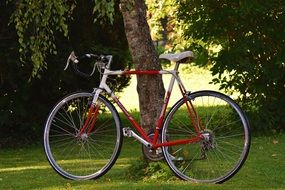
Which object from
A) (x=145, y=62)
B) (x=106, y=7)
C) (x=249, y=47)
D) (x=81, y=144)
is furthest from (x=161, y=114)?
(x=249, y=47)

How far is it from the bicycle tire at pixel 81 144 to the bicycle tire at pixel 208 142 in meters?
0.51

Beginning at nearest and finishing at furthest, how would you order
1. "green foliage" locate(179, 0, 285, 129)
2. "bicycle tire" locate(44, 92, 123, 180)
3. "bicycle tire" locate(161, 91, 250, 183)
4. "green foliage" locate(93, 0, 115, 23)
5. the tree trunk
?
"green foliage" locate(93, 0, 115, 23), "bicycle tire" locate(161, 91, 250, 183), "bicycle tire" locate(44, 92, 123, 180), the tree trunk, "green foliage" locate(179, 0, 285, 129)

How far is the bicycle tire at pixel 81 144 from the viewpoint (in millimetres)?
5957

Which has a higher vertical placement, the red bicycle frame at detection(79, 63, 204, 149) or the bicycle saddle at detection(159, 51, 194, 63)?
the bicycle saddle at detection(159, 51, 194, 63)

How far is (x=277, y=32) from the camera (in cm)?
1066

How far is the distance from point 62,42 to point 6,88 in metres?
1.13

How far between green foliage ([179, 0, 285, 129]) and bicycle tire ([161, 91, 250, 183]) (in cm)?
460

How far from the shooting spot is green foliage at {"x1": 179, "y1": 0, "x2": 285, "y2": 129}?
34.9ft

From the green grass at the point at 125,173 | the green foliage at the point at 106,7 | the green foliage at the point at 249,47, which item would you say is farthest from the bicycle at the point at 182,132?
the green foliage at the point at 249,47

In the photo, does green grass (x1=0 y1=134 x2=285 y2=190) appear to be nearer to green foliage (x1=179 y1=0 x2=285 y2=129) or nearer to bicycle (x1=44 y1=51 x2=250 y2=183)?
bicycle (x1=44 y1=51 x2=250 y2=183)

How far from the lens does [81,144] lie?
241 inches

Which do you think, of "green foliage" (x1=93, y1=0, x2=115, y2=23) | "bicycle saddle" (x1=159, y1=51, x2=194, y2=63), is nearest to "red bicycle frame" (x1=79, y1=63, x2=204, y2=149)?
"bicycle saddle" (x1=159, y1=51, x2=194, y2=63)

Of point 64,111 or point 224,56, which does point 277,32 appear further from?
point 64,111

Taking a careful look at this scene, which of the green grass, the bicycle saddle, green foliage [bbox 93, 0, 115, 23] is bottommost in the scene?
the green grass
